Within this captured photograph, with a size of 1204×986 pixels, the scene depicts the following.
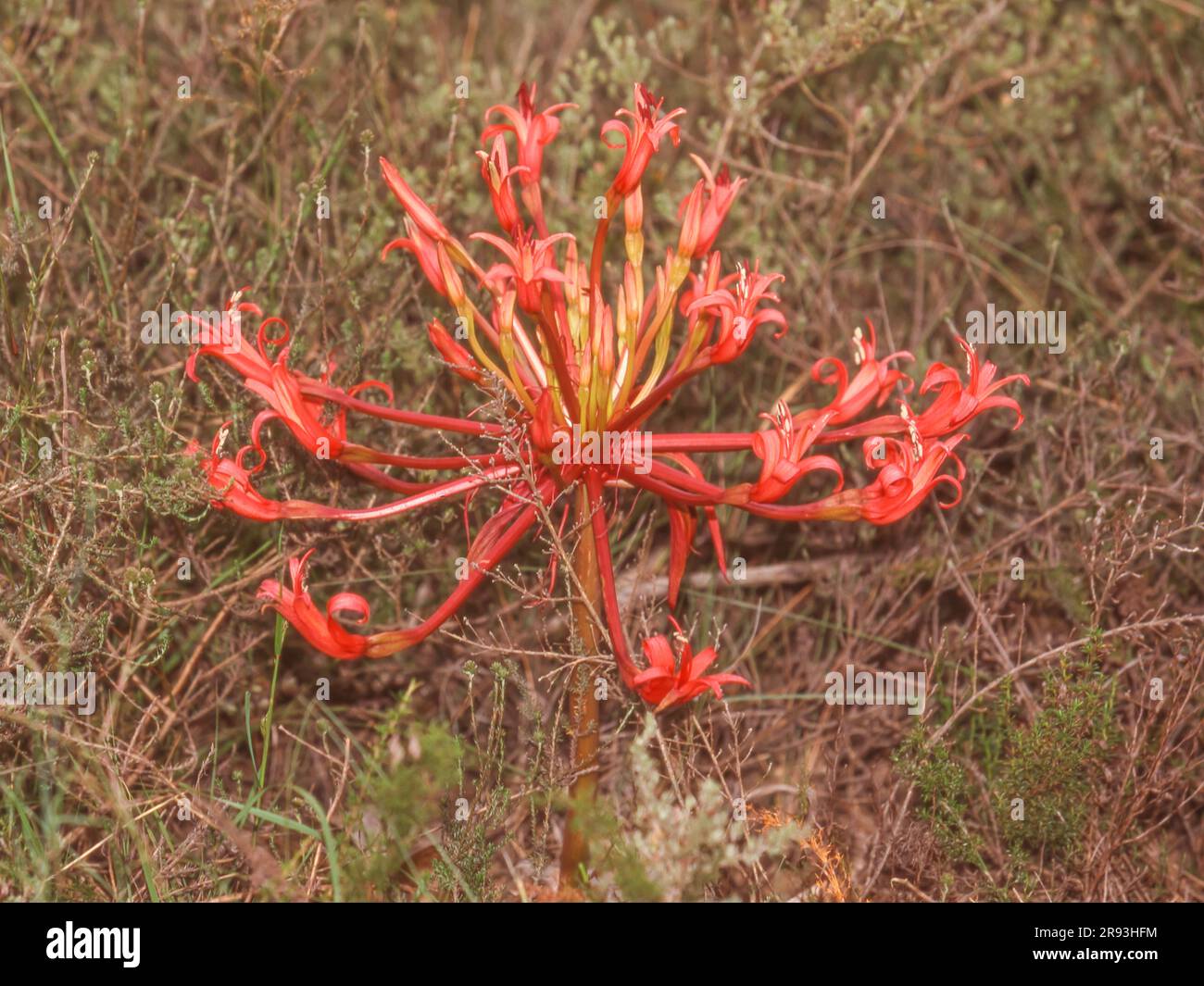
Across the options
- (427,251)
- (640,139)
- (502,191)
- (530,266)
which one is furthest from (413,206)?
(640,139)

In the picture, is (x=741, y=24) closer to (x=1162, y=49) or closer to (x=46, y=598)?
(x=1162, y=49)

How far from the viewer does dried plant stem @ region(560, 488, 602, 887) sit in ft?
11.4

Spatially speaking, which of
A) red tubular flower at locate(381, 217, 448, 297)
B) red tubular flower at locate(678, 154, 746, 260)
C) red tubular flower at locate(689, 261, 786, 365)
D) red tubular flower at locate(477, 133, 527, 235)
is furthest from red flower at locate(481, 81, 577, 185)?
red tubular flower at locate(689, 261, 786, 365)

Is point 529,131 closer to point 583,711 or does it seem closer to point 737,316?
point 737,316

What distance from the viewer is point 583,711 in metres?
3.54

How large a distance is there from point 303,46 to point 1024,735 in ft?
13.5

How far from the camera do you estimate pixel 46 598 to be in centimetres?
386

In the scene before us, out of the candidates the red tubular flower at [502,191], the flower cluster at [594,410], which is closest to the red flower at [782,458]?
the flower cluster at [594,410]

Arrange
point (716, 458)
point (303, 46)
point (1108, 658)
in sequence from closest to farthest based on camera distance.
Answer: point (1108, 658) < point (716, 458) < point (303, 46)

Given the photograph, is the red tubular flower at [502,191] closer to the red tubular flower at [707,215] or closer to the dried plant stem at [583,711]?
the red tubular flower at [707,215]

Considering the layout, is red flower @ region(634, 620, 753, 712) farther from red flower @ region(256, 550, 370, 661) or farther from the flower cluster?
red flower @ region(256, 550, 370, 661)

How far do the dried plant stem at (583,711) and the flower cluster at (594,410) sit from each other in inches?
3.0

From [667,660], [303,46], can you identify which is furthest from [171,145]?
[667,660]

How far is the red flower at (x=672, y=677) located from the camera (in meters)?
3.15
